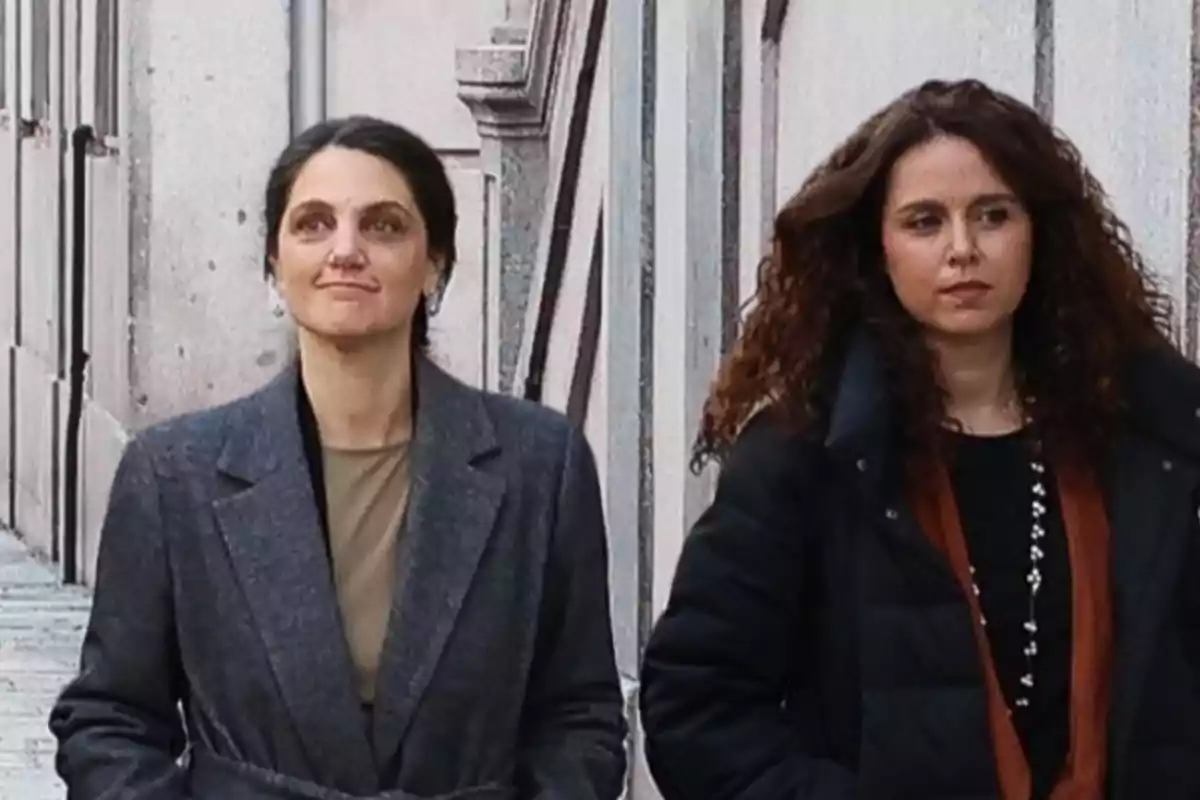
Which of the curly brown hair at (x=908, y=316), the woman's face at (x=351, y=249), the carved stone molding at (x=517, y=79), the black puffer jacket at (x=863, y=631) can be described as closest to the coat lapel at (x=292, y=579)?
the woman's face at (x=351, y=249)

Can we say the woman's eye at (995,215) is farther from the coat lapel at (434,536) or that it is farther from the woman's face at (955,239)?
the coat lapel at (434,536)

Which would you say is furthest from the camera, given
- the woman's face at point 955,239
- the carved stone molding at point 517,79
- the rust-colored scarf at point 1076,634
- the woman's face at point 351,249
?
the carved stone molding at point 517,79

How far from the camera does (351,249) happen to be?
366 centimetres

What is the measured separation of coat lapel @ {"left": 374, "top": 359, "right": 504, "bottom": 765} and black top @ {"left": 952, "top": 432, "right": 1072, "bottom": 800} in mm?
576

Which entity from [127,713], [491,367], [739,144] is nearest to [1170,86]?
[127,713]

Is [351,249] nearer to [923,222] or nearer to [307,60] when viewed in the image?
[923,222]

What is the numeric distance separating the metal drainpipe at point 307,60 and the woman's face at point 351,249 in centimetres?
825

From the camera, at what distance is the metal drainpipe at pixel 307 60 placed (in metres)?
11.9

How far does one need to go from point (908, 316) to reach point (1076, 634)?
411mm

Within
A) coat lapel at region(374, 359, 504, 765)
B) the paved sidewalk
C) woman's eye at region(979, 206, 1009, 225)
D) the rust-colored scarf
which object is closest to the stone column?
the paved sidewalk

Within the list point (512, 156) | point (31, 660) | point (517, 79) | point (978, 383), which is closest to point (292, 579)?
point (978, 383)

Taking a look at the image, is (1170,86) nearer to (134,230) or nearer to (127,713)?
(127,713)

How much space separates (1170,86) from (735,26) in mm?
2179

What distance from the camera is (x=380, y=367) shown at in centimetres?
373
